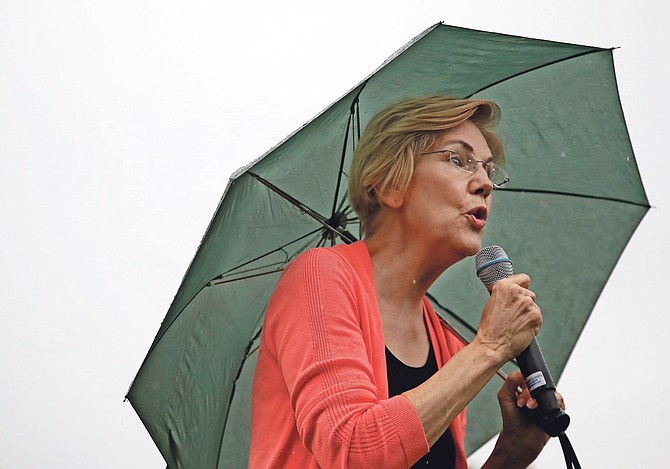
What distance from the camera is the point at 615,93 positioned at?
7.14 ft

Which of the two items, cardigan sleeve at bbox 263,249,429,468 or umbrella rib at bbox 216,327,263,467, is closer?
cardigan sleeve at bbox 263,249,429,468

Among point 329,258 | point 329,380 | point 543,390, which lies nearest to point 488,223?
point 329,258

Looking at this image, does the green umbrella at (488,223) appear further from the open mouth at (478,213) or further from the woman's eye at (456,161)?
the open mouth at (478,213)

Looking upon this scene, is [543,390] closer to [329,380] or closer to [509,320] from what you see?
[509,320]

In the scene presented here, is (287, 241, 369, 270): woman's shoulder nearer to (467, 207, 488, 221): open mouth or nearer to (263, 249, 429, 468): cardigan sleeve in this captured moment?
(263, 249, 429, 468): cardigan sleeve

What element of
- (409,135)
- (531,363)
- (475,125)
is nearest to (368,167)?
(409,135)

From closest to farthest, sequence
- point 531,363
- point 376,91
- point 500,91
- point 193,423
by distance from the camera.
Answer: point 531,363 < point 376,91 < point 193,423 < point 500,91

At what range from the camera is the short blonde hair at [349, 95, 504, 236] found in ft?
6.35

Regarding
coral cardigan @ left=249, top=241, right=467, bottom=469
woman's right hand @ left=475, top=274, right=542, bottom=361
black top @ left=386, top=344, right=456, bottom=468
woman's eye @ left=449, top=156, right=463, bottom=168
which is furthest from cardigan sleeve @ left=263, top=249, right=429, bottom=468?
woman's eye @ left=449, top=156, right=463, bottom=168

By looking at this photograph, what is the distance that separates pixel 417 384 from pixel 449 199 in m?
0.38

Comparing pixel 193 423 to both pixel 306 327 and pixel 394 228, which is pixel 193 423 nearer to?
pixel 306 327

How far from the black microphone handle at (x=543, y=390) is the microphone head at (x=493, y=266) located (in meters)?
0.15

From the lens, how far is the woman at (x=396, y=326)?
1.54 m

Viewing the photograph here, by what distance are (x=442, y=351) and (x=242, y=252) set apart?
0.50m
